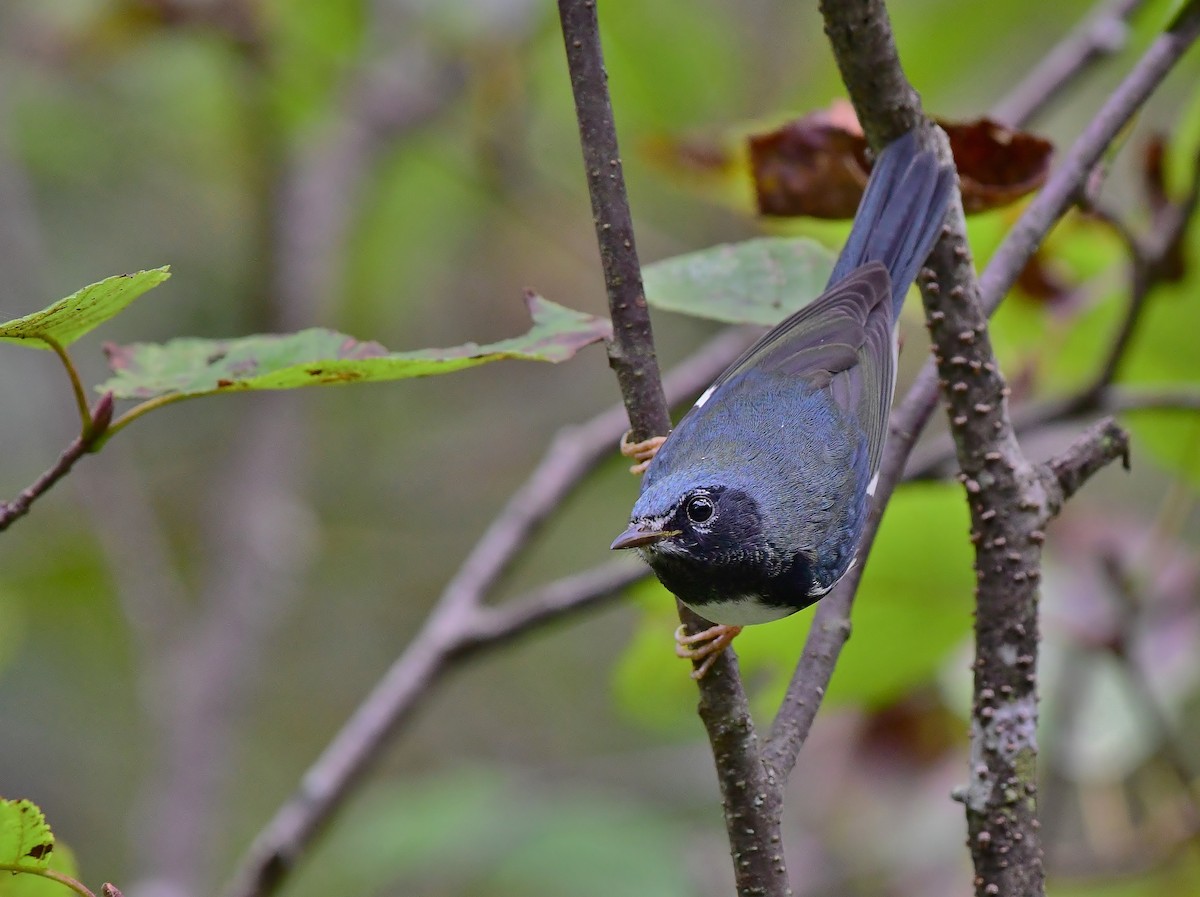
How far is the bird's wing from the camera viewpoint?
2.36 metres

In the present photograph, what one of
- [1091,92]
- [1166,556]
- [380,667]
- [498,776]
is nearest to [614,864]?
[498,776]

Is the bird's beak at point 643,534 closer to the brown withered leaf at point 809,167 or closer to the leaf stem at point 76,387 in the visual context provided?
the brown withered leaf at point 809,167

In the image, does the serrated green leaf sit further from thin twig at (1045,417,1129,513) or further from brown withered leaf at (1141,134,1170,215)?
brown withered leaf at (1141,134,1170,215)

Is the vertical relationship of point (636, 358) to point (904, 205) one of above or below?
below

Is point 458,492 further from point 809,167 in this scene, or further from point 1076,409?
point 809,167

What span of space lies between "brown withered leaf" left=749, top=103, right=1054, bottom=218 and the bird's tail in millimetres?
64

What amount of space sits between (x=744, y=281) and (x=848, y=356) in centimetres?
60

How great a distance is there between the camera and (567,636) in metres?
6.72

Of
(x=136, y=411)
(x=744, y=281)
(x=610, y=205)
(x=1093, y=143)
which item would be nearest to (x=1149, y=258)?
(x=1093, y=143)

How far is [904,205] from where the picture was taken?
1829mm

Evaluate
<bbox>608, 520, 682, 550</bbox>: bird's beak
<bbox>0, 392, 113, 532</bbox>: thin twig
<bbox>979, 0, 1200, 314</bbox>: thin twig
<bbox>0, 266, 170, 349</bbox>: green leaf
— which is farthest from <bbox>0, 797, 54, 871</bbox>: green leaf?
<bbox>979, 0, 1200, 314</bbox>: thin twig

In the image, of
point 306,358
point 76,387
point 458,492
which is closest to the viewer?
point 76,387

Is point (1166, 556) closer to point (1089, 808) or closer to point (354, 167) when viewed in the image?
point (1089, 808)

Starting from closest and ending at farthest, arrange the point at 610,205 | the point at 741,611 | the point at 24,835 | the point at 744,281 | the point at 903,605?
the point at 24,835 → the point at 610,205 → the point at 744,281 → the point at 741,611 → the point at 903,605
